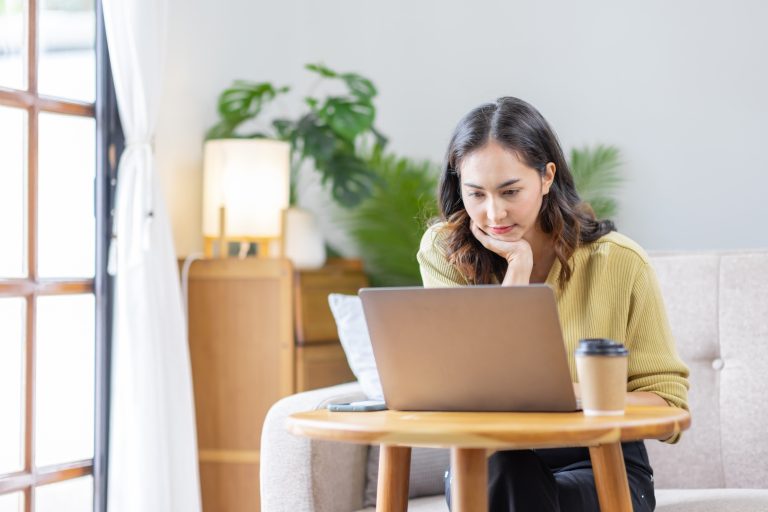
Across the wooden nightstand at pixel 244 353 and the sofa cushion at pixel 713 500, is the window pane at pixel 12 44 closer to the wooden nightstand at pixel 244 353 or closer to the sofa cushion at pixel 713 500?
the wooden nightstand at pixel 244 353

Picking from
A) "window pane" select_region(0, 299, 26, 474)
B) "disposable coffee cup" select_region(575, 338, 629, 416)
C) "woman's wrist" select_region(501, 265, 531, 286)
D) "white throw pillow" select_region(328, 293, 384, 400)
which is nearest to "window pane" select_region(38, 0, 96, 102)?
"window pane" select_region(0, 299, 26, 474)

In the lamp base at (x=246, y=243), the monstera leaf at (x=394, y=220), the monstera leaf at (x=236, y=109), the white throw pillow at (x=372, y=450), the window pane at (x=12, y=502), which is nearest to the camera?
the white throw pillow at (x=372, y=450)

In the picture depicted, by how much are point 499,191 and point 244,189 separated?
136 centimetres

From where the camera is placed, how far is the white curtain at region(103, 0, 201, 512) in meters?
2.68

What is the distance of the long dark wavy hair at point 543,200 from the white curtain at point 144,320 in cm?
110

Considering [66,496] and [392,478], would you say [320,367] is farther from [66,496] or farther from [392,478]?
[392,478]

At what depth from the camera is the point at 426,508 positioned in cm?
203

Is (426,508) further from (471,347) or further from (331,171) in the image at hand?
(331,171)

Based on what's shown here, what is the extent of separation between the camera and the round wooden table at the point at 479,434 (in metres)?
1.21

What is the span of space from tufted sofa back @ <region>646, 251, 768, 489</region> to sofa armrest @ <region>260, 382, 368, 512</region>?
2.34ft

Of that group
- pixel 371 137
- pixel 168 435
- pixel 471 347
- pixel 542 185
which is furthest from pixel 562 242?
pixel 371 137

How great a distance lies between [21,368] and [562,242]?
1426 mm

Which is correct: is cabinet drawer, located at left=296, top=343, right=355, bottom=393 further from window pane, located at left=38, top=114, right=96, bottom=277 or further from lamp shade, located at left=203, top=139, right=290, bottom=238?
window pane, located at left=38, top=114, right=96, bottom=277

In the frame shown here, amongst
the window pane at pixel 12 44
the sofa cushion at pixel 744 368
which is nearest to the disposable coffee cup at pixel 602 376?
the sofa cushion at pixel 744 368
